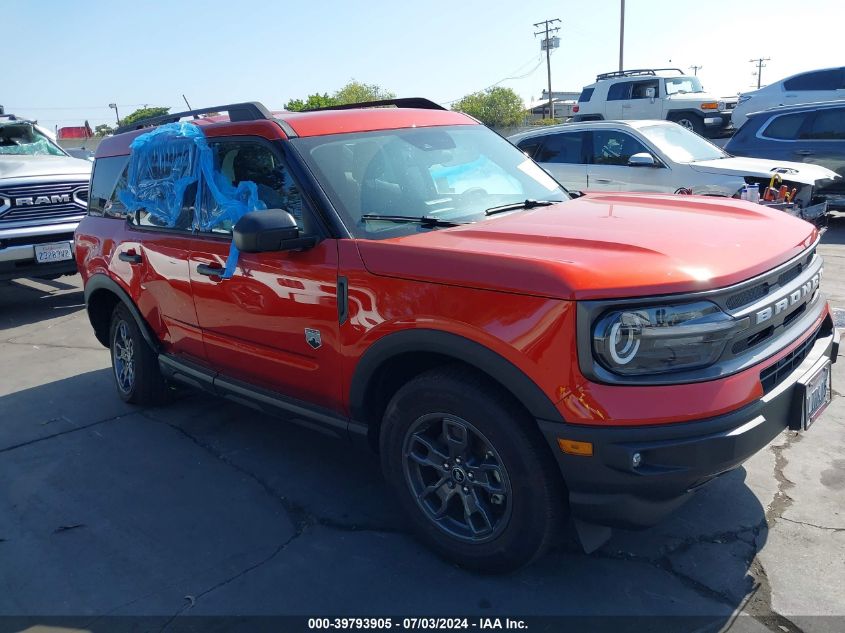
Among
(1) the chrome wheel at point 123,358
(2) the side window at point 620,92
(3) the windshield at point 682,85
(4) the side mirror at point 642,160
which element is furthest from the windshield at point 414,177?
(2) the side window at point 620,92

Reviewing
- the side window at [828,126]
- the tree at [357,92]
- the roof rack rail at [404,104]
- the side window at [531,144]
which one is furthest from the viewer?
the tree at [357,92]

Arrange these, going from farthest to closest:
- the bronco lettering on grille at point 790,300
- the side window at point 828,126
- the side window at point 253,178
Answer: the side window at point 828,126 < the side window at point 253,178 < the bronco lettering on grille at point 790,300

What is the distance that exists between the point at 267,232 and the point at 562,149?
7776 mm

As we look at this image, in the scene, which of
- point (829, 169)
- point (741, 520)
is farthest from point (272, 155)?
point (829, 169)

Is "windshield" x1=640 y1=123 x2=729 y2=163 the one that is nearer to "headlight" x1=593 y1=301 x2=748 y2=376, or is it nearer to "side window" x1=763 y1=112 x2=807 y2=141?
"side window" x1=763 y1=112 x2=807 y2=141

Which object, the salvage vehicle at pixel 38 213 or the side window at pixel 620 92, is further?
the side window at pixel 620 92

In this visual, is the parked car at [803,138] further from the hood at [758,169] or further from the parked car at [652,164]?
the hood at [758,169]

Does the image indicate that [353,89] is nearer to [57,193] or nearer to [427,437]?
[57,193]

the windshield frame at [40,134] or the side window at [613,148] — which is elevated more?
the windshield frame at [40,134]

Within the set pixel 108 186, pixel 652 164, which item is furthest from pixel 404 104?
pixel 652 164

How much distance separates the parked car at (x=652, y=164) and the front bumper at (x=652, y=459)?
6.35m

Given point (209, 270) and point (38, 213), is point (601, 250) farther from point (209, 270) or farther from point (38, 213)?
point (38, 213)

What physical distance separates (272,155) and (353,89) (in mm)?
54382

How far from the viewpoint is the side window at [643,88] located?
1947 cm
